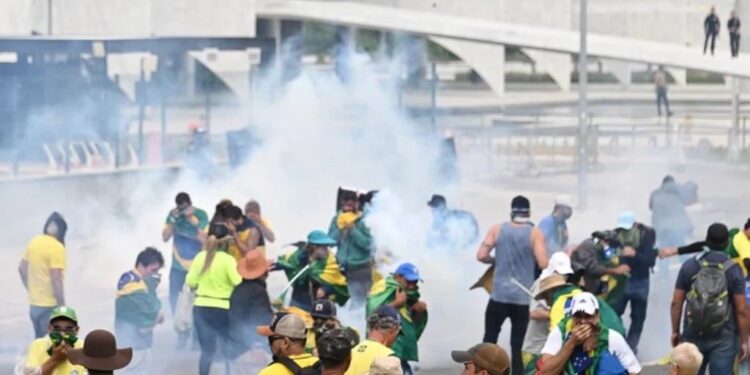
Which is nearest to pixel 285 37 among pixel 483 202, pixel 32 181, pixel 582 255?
pixel 483 202

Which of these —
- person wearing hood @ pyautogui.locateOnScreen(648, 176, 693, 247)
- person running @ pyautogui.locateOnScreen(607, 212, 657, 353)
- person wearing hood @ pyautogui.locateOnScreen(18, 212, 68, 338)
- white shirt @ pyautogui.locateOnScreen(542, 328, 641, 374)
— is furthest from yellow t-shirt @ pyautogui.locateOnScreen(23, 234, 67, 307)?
person wearing hood @ pyautogui.locateOnScreen(648, 176, 693, 247)

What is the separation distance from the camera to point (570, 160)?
113ft

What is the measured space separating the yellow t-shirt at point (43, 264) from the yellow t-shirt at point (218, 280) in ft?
3.05

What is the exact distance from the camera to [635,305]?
48.7 feet

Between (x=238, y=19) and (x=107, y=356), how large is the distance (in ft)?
128

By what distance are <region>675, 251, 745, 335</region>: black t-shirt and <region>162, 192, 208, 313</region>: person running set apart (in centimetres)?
494

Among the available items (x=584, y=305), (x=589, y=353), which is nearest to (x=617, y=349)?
(x=589, y=353)

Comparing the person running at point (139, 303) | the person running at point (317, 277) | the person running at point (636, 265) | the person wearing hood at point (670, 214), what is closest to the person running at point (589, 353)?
the person running at point (317, 277)

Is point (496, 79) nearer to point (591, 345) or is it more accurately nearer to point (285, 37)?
point (285, 37)

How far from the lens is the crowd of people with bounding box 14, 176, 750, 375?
8672 mm

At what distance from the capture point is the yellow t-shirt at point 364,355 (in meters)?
8.71

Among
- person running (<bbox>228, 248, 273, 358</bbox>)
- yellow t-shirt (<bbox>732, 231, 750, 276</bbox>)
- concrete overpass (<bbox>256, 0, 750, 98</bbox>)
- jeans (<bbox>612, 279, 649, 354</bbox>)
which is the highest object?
concrete overpass (<bbox>256, 0, 750, 98</bbox>)

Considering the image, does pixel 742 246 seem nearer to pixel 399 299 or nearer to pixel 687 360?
pixel 399 299

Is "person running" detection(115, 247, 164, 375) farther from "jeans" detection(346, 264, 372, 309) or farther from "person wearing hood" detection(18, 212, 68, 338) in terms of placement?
"jeans" detection(346, 264, 372, 309)
